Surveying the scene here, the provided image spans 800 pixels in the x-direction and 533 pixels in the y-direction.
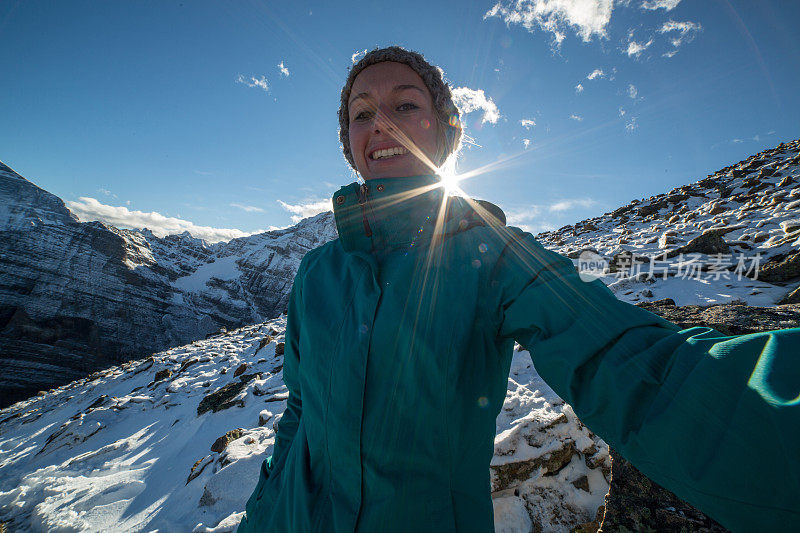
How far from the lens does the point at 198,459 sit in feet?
15.4

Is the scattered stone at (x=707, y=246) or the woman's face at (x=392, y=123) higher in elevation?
the scattered stone at (x=707, y=246)

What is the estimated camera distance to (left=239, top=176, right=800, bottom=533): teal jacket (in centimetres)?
61

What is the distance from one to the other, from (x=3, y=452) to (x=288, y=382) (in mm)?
13281

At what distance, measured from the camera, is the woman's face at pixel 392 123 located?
1607 millimetres

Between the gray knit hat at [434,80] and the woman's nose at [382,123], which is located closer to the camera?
the woman's nose at [382,123]

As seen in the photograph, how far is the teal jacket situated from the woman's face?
0.87 ft

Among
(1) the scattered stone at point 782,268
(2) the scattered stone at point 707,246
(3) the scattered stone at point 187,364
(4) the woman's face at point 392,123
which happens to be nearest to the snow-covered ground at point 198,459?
(3) the scattered stone at point 187,364

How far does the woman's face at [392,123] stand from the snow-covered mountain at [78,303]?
6238cm

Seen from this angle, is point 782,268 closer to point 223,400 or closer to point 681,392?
point 681,392

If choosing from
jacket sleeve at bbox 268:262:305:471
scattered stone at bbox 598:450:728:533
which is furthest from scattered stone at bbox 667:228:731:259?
jacket sleeve at bbox 268:262:305:471

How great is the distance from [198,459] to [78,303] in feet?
226

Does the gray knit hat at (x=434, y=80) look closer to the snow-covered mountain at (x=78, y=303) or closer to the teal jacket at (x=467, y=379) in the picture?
the teal jacket at (x=467, y=379)

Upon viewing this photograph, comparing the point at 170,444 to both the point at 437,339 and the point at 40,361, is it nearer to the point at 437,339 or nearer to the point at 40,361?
the point at 437,339

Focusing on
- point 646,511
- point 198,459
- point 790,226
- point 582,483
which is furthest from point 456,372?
point 790,226
